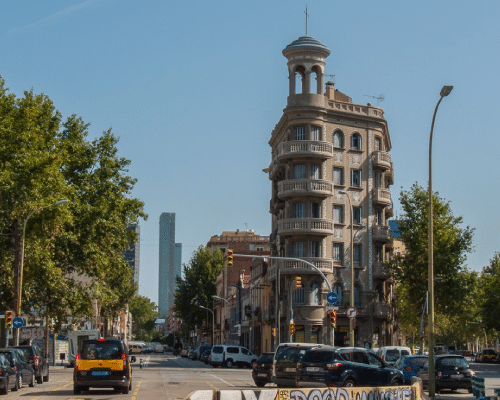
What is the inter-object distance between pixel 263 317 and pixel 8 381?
175ft

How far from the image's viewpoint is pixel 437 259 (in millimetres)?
71438

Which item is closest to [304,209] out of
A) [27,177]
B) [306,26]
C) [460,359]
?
[306,26]

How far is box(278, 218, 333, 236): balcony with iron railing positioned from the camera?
63.7 m

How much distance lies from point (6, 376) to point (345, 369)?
1111cm

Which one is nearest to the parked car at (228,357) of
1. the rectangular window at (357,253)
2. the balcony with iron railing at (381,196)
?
the rectangular window at (357,253)

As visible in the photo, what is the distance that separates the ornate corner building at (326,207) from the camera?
64.1 metres

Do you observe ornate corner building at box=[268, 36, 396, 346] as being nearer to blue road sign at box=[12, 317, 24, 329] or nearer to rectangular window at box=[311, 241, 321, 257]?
rectangular window at box=[311, 241, 321, 257]

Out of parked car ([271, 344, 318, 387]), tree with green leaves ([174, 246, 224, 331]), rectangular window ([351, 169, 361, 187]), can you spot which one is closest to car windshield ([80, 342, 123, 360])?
parked car ([271, 344, 318, 387])

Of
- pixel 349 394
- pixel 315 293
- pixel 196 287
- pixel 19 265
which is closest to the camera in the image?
pixel 349 394

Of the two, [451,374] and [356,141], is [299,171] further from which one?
[451,374]

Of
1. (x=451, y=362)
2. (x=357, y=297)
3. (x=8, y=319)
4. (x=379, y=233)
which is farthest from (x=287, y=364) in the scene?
(x=379, y=233)

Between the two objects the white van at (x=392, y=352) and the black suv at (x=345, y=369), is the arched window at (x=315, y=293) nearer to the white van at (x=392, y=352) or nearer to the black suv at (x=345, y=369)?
the white van at (x=392, y=352)

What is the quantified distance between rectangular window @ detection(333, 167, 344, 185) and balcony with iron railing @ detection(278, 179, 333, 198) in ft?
6.94

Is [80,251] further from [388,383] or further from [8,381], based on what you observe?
[388,383]
